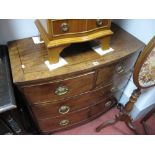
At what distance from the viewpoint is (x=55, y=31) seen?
0.76 meters

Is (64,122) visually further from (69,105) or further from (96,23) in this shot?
(96,23)

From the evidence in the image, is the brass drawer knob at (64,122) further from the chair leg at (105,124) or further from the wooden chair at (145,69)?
the wooden chair at (145,69)

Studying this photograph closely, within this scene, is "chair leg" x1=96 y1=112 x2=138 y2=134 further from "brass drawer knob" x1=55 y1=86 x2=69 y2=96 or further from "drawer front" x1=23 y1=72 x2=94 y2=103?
"brass drawer knob" x1=55 y1=86 x2=69 y2=96

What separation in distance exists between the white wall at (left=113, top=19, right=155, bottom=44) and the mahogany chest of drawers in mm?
59

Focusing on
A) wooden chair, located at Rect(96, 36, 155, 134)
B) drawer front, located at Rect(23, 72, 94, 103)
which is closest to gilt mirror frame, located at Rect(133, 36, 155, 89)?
wooden chair, located at Rect(96, 36, 155, 134)

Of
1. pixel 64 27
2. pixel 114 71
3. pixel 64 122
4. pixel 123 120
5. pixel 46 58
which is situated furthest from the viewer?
pixel 123 120

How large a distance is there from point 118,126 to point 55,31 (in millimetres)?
1066

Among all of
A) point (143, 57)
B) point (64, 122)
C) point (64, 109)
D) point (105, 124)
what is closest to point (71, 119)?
point (64, 122)

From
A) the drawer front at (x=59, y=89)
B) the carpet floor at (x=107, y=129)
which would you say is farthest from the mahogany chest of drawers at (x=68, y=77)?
the carpet floor at (x=107, y=129)

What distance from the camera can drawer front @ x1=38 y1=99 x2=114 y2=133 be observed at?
114 cm

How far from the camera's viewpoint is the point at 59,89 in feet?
2.91

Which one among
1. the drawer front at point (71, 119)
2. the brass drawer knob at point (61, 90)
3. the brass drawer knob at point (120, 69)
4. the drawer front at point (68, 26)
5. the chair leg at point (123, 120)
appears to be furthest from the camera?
the chair leg at point (123, 120)

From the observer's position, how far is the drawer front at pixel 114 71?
37.5 inches

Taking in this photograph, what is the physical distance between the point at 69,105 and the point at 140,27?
2.30 ft
